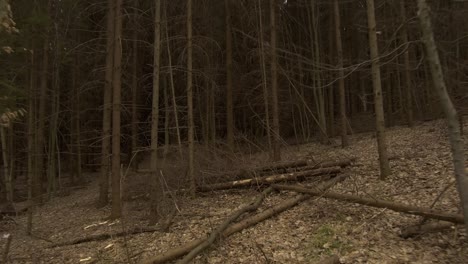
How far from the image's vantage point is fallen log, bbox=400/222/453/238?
6453 millimetres

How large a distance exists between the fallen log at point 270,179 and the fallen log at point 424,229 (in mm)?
3908

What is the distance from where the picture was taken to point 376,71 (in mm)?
9320

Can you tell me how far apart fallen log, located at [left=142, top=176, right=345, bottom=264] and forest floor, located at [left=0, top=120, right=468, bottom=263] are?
131 mm

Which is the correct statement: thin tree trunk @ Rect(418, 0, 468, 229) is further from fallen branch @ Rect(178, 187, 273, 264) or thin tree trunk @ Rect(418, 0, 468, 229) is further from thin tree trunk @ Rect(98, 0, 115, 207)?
thin tree trunk @ Rect(98, 0, 115, 207)

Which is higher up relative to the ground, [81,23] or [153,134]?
[81,23]

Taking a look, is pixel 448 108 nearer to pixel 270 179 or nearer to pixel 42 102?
pixel 270 179

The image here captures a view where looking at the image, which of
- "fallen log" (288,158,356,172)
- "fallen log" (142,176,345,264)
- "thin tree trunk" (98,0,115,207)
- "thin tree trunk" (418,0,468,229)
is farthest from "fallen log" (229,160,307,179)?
"thin tree trunk" (418,0,468,229)

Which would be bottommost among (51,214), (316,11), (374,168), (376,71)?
(51,214)

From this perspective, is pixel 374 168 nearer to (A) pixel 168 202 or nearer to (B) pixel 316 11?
(A) pixel 168 202

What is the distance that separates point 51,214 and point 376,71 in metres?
12.4

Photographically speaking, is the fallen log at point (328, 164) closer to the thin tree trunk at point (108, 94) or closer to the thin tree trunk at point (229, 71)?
the thin tree trunk at point (108, 94)

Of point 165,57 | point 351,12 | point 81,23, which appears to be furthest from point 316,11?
point 81,23

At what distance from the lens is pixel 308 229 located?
25.7 feet

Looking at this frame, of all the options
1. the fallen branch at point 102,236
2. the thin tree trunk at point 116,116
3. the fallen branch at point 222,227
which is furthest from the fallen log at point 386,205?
the thin tree trunk at point 116,116
